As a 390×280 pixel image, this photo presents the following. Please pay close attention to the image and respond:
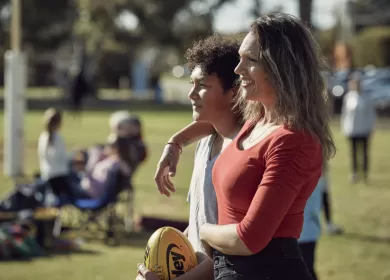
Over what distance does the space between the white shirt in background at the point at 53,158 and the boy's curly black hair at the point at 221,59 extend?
709 centimetres

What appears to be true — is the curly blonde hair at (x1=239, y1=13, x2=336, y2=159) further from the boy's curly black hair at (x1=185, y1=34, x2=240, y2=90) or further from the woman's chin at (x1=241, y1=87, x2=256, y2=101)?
the boy's curly black hair at (x1=185, y1=34, x2=240, y2=90)

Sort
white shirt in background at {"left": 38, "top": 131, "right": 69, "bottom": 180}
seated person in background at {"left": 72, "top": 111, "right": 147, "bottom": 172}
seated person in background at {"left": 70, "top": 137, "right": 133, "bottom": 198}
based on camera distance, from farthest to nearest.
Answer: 1. white shirt in background at {"left": 38, "top": 131, "right": 69, "bottom": 180}
2. seated person in background at {"left": 72, "top": 111, "right": 147, "bottom": 172}
3. seated person in background at {"left": 70, "top": 137, "right": 133, "bottom": 198}

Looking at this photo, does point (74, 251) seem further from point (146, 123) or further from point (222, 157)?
point (146, 123)

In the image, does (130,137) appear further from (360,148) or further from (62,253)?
(360,148)

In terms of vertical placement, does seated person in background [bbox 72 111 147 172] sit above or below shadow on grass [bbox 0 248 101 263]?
above

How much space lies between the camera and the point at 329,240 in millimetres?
10000

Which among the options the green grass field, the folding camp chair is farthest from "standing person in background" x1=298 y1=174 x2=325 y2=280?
the folding camp chair

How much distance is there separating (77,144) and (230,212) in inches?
765

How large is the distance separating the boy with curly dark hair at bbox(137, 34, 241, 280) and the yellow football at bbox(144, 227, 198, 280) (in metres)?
0.04

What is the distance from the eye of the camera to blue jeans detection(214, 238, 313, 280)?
9.55 ft

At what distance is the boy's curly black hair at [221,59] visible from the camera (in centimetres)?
331

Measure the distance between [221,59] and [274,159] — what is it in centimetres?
67

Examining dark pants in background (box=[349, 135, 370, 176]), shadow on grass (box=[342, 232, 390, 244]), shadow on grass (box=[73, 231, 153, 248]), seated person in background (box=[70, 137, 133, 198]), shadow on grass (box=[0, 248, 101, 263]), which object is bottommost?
dark pants in background (box=[349, 135, 370, 176])

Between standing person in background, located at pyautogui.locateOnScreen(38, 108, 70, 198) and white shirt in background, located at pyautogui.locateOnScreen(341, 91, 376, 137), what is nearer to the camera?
standing person in background, located at pyautogui.locateOnScreen(38, 108, 70, 198)
